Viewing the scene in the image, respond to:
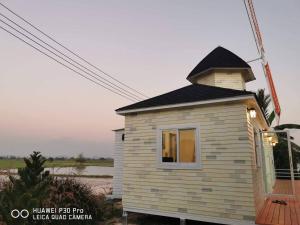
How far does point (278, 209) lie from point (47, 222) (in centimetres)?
754

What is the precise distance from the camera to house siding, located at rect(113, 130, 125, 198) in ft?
39.9

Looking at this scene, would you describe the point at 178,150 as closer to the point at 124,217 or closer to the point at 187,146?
the point at 187,146

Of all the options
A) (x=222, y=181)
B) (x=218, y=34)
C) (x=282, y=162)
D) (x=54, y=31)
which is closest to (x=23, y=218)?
(x=222, y=181)

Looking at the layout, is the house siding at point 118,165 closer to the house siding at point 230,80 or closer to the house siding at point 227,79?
the house siding at point 227,79

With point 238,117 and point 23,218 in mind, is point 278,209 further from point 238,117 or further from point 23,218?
point 23,218

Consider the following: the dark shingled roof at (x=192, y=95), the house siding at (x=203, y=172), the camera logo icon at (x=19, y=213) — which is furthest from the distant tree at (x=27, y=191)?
the dark shingled roof at (x=192, y=95)

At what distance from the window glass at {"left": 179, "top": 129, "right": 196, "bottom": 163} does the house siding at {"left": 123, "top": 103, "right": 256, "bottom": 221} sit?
30cm

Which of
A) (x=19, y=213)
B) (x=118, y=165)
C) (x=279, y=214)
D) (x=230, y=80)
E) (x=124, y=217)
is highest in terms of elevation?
(x=230, y=80)

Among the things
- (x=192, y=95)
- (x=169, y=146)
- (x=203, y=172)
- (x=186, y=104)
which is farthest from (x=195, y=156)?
(x=192, y=95)

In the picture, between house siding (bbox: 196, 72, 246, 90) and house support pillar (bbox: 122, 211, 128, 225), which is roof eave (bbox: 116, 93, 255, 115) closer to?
house support pillar (bbox: 122, 211, 128, 225)

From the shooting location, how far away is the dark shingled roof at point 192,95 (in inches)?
263

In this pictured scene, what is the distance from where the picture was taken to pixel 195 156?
274 inches

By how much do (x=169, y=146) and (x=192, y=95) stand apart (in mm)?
1992

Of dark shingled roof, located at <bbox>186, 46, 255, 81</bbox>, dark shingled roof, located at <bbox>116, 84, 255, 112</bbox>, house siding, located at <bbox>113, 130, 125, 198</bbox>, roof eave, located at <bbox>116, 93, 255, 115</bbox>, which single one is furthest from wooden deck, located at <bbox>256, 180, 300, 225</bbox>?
house siding, located at <bbox>113, 130, 125, 198</bbox>
